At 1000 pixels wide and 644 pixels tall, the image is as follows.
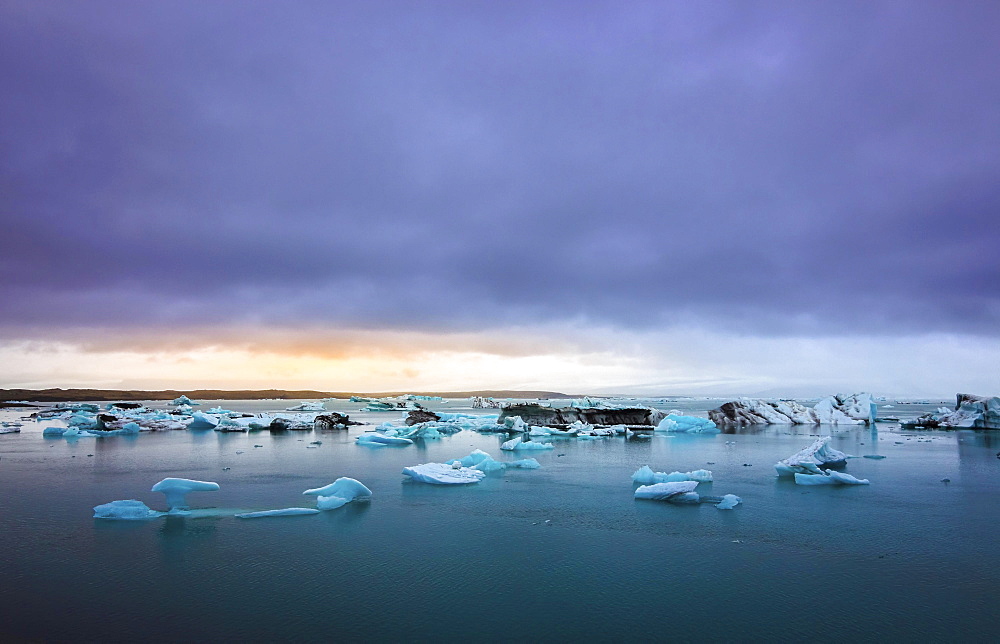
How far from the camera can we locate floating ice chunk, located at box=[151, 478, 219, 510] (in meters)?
7.62

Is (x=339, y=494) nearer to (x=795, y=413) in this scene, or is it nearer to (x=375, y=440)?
(x=375, y=440)

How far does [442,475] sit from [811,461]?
7822 mm

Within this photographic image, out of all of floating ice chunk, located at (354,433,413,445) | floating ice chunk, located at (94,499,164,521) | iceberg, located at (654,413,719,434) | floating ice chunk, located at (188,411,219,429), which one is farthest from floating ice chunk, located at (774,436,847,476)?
floating ice chunk, located at (188,411,219,429)

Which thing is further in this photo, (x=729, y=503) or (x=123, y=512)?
(x=729, y=503)

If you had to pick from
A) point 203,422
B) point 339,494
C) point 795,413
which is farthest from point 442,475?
point 795,413

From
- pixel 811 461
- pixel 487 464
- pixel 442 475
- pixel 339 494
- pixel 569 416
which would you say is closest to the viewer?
pixel 339 494

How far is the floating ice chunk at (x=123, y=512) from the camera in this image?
7348mm

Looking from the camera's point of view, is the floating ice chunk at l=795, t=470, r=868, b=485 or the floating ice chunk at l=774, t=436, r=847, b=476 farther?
the floating ice chunk at l=774, t=436, r=847, b=476

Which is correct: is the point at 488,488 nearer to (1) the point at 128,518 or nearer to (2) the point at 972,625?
(1) the point at 128,518

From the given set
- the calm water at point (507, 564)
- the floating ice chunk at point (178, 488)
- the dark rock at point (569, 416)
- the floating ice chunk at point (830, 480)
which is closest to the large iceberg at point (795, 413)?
the dark rock at point (569, 416)

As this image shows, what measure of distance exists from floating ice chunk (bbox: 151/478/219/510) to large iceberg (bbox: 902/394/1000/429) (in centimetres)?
3302

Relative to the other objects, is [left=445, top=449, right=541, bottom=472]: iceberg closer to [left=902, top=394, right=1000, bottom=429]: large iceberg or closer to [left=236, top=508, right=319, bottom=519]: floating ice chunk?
[left=236, top=508, right=319, bottom=519]: floating ice chunk

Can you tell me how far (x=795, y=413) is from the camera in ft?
105

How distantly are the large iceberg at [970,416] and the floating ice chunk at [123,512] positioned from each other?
111ft
